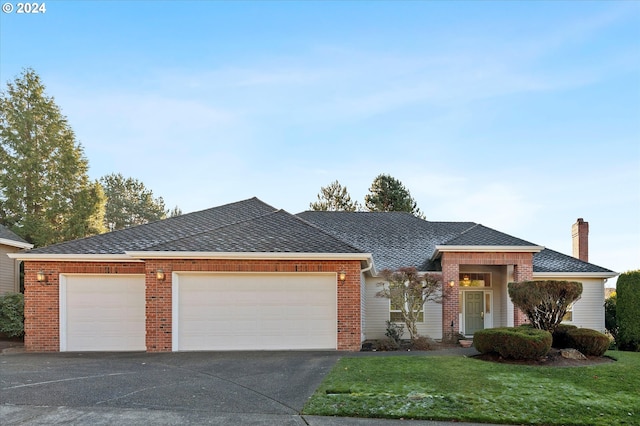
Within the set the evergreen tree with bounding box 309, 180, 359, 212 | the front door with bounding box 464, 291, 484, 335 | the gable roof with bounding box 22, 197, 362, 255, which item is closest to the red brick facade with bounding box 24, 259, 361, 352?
the gable roof with bounding box 22, 197, 362, 255

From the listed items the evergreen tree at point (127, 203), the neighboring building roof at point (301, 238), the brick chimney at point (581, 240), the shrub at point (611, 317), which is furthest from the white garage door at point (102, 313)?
the evergreen tree at point (127, 203)

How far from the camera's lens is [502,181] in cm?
1703

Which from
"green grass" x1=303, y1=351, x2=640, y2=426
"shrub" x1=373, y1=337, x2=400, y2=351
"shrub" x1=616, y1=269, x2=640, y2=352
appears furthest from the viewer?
"shrub" x1=616, y1=269, x2=640, y2=352

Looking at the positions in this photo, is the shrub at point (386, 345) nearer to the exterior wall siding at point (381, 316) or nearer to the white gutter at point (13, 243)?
the exterior wall siding at point (381, 316)

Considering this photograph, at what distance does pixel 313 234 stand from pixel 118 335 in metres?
6.53

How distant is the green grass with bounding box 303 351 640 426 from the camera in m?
5.94

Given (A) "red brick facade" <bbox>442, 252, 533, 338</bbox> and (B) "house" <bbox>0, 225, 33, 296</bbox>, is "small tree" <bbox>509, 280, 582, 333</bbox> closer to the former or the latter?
(A) "red brick facade" <bbox>442, 252, 533, 338</bbox>

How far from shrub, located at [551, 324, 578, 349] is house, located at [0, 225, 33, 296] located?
63.6 feet

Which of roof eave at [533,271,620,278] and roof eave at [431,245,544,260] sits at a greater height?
roof eave at [431,245,544,260]

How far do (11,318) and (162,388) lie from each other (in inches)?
409

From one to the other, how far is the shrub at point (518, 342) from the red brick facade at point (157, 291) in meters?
3.52

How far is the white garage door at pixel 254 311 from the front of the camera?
11.9 meters

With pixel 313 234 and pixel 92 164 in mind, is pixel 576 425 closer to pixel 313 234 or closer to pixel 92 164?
pixel 313 234

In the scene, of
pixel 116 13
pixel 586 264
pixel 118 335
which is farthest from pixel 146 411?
pixel 586 264
